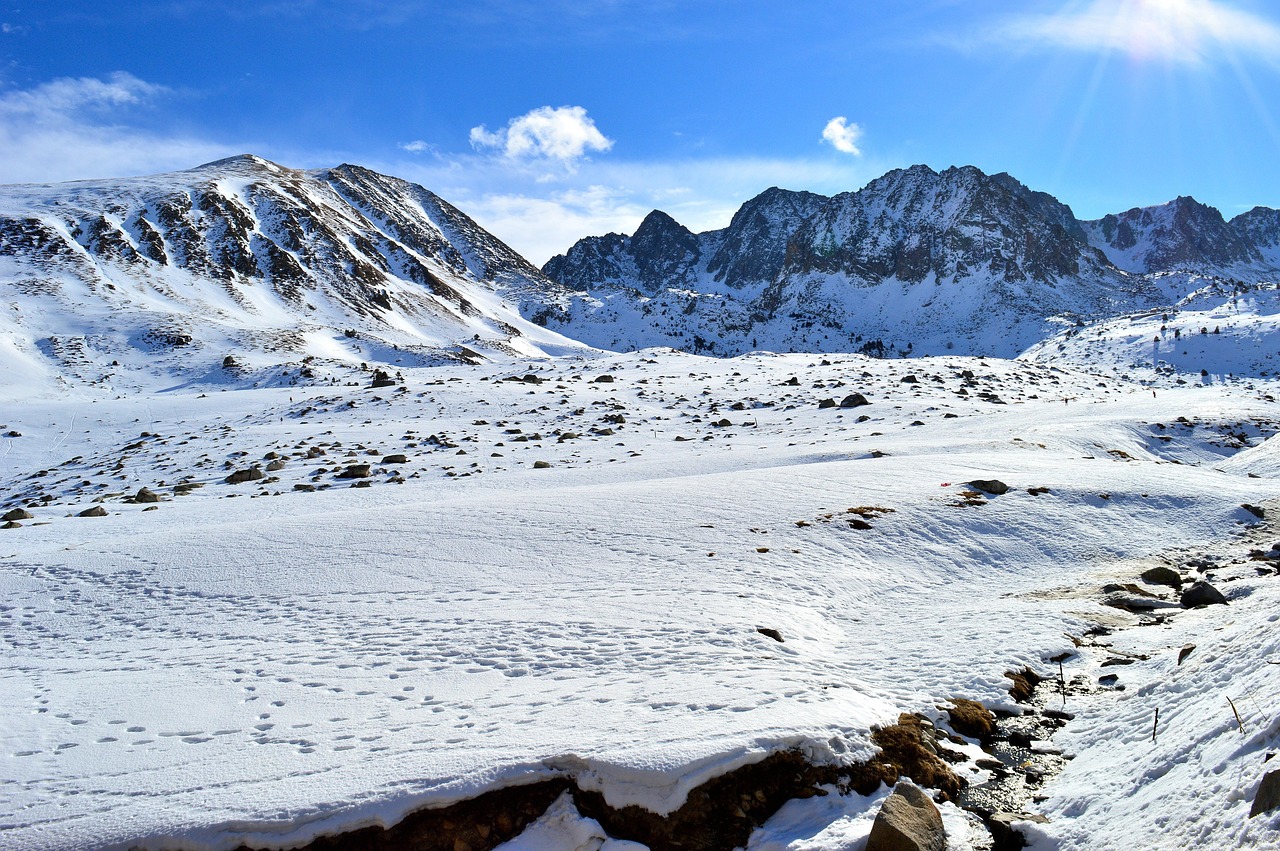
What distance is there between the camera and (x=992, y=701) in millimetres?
7043

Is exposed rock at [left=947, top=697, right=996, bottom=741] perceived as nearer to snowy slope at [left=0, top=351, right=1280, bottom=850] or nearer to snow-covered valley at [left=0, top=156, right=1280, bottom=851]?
snow-covered valley at [left=0, top=156, right=1280, bottom=851]

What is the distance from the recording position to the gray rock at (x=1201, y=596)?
9.48m

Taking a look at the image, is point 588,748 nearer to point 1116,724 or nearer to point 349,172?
point 1116,724

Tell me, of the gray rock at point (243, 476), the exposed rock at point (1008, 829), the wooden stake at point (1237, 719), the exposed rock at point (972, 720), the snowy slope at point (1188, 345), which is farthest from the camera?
the snowy slope at point (1188, 345)

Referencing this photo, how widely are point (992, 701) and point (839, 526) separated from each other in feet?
19.2

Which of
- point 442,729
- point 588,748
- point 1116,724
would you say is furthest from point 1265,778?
point 442,729

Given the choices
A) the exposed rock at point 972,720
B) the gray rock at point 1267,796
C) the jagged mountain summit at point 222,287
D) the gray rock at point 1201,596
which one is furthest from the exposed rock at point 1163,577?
the jagged mountain summit at point 222,287

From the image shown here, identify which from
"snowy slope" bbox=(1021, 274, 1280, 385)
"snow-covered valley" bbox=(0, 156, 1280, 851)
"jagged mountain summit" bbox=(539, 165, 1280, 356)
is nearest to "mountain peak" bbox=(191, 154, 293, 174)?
"jagged mountain summit" bbox=(539, 165, 1280, 356)

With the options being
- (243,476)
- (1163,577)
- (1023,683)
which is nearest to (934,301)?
(1163,577)

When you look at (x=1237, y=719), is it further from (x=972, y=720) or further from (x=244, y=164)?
(x=244, y=164)

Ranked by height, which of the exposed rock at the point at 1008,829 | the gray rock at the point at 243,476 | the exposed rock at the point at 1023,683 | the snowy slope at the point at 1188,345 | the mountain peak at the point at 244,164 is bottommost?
the exposed rock at the point at 1008,829

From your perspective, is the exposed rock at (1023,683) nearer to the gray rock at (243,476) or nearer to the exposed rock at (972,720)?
the exposed rock at (972,720)

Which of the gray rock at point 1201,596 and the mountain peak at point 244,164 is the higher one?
the mountain peak at point 244,164

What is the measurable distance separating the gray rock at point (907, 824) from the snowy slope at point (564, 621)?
13.1 inches
